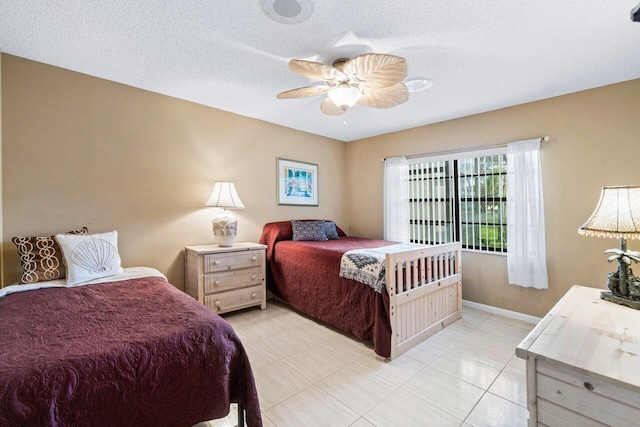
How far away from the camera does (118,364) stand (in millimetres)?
983

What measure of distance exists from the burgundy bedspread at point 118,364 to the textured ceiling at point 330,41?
1653 millimetres

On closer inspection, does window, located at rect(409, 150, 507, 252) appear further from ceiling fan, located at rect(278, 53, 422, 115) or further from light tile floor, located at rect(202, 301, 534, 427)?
ceiling fan, located at rect(278, 53, 422, 115)

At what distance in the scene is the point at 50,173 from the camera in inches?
86.0

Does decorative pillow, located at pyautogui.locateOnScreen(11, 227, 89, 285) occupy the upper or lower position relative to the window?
lower

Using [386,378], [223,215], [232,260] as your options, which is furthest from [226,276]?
[386,378]

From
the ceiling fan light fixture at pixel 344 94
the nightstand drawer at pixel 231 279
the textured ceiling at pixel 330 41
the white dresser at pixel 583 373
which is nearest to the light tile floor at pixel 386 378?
the nightstand drawer at pixel 231 279

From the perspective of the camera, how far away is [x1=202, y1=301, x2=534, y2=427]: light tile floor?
1532mm

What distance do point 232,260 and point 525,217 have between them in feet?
9.94

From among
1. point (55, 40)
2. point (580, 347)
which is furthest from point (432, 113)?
point (55, 40)

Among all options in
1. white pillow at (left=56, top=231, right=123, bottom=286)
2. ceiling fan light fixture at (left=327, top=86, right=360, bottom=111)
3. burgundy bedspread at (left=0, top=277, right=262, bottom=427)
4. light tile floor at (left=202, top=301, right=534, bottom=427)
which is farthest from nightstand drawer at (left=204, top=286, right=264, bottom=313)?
ceiling fan light fixture at (left=327, top=86, right=360, bottom=111)

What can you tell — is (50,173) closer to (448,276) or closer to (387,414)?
(387,414)

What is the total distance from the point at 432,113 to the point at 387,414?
9.70 ft

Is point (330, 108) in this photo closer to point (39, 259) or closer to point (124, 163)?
point (124, 163)

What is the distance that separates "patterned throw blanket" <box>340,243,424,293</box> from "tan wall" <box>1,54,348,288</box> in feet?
4.96
